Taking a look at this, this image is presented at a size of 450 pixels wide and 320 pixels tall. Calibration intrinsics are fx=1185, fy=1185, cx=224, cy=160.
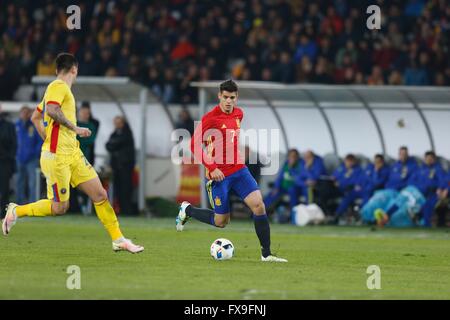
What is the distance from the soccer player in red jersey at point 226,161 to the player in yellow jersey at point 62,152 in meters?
1.31

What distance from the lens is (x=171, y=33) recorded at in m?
32.2

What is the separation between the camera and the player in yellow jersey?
14.6 m

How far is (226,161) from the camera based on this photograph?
15.3m

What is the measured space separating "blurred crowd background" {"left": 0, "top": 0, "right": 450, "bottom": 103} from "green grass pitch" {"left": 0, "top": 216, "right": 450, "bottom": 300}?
729cm

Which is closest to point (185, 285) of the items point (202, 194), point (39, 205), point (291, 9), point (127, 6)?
point (39, 205)

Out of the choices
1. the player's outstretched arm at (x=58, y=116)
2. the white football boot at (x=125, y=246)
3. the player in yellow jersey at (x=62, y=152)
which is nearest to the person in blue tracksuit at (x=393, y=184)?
the white football boot at (x=125, y=246)

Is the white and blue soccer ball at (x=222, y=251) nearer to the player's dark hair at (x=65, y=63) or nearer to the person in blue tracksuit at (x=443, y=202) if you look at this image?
the player's dark hair at (x=65, y=63)

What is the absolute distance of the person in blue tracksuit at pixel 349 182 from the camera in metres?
26.5

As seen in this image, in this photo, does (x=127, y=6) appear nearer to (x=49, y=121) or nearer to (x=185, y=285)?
(x=49, y=121)

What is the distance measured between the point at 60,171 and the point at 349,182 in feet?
41.7

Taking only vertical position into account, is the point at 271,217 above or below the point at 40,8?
below

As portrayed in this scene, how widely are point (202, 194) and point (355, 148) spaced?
378cm

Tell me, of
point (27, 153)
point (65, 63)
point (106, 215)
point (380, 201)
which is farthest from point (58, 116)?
point (27, 153)

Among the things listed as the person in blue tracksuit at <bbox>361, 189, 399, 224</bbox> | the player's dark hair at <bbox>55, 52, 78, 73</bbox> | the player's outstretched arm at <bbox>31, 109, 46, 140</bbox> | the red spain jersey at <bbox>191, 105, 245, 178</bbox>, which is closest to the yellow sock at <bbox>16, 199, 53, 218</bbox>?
the player's outstretched arm at <bbox>31, 109, 46, 140</bbox>
